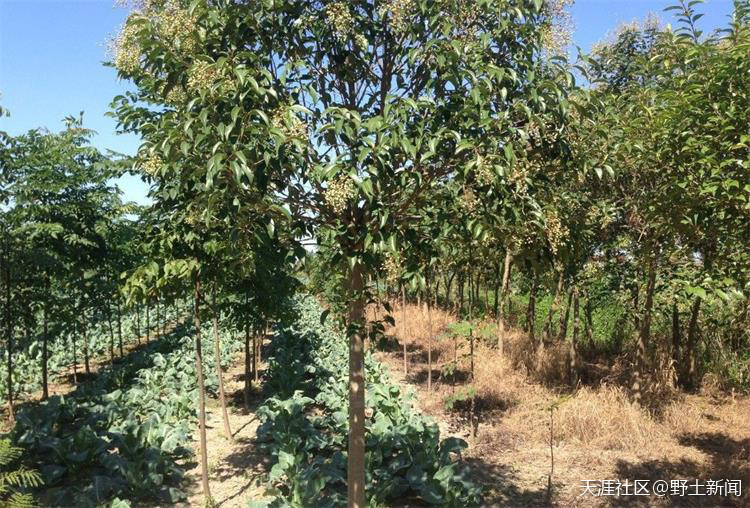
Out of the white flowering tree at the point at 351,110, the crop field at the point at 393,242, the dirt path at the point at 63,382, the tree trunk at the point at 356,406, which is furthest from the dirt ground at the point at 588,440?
the dirt path at the point at 63,382

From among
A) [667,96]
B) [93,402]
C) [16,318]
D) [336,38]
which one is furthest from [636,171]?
[16,318]

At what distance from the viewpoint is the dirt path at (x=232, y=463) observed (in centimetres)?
627

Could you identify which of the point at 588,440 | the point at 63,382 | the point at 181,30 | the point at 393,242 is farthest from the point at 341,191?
the point at 63,382

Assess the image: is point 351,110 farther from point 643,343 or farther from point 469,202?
point 643,343

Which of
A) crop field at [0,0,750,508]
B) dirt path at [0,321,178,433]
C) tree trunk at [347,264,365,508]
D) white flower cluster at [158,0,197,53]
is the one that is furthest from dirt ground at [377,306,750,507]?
dirt path at [0,321,178,433]

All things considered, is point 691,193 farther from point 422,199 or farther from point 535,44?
point 422,199

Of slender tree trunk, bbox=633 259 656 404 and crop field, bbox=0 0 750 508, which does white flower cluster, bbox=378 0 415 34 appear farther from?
slender tree trunk, bbox=633 259 656 404

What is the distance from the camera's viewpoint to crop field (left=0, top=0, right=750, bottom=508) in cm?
304

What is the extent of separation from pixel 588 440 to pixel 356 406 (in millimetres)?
4908

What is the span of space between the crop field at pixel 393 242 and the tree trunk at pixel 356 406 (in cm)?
2

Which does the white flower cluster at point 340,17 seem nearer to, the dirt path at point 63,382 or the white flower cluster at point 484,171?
the white flower cluster at point 484,171

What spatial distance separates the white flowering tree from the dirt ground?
11.1 ft

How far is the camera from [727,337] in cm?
1118

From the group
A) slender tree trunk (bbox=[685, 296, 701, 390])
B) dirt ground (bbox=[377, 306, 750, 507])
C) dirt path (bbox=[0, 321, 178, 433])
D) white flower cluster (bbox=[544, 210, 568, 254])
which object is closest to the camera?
white flower cluster (bbox=[544, 210, 568, 254])
